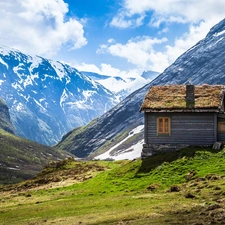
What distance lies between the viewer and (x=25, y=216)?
28734 mm

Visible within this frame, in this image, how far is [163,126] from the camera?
48.2m

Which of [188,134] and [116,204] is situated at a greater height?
[188,134]

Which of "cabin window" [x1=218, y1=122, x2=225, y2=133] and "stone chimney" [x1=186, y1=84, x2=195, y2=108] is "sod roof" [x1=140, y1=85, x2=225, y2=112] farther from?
"cabin window" [x1=218, y1=122, x2=225, y2=133]

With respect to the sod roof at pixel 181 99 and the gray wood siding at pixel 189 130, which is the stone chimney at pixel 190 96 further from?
the gray wood siding at pixel 189 130

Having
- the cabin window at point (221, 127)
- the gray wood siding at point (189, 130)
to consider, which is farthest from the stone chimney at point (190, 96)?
the cabin window at point (221, 127)

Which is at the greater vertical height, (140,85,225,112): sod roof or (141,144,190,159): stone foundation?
(140,85,225,112): sod roof

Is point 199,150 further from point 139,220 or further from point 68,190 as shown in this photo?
point 139,220

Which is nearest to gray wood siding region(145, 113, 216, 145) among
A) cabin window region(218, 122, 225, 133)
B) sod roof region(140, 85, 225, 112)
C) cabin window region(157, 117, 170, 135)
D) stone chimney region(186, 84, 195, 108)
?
cabin window region(157, 117, 170, 135)

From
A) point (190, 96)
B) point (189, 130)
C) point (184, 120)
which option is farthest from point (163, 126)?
point (190, 96)

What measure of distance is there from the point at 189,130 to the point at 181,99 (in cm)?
424

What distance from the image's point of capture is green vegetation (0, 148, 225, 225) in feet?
73.4

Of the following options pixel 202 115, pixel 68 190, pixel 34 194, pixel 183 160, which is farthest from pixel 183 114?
pixel 34 194

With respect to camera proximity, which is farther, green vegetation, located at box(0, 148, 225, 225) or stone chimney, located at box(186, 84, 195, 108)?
stone chimney, located at box(186, 84, 195, 108)

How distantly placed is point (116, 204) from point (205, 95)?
2490 cm
